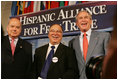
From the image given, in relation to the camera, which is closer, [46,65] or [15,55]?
[46,65]

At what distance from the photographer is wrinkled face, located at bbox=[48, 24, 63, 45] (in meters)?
2.13

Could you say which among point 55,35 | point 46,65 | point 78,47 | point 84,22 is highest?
point 84,22

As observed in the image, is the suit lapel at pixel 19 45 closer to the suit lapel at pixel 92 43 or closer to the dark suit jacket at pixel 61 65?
the dark suit jacket at pixel 61 65

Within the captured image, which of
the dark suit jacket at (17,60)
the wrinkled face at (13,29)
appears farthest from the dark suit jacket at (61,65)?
the wrinkled face at (13,29)

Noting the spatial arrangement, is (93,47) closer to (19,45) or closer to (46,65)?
(46,65)

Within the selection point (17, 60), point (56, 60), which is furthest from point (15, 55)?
point (56, 60)

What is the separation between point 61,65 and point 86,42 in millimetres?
460

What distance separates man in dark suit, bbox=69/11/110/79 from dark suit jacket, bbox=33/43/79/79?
0.27ft

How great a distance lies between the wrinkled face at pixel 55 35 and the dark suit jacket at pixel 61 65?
3.3 inches

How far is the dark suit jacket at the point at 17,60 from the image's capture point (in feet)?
6.95

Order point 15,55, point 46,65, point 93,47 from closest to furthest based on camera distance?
1. point 93,47
2. point 46,65
3. point 15,55

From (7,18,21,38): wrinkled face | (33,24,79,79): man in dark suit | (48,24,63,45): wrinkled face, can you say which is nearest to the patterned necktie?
(33,24,79,79): man in dark suit

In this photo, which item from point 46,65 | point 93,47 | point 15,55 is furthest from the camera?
point 15,55

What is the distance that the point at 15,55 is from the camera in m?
2.20
